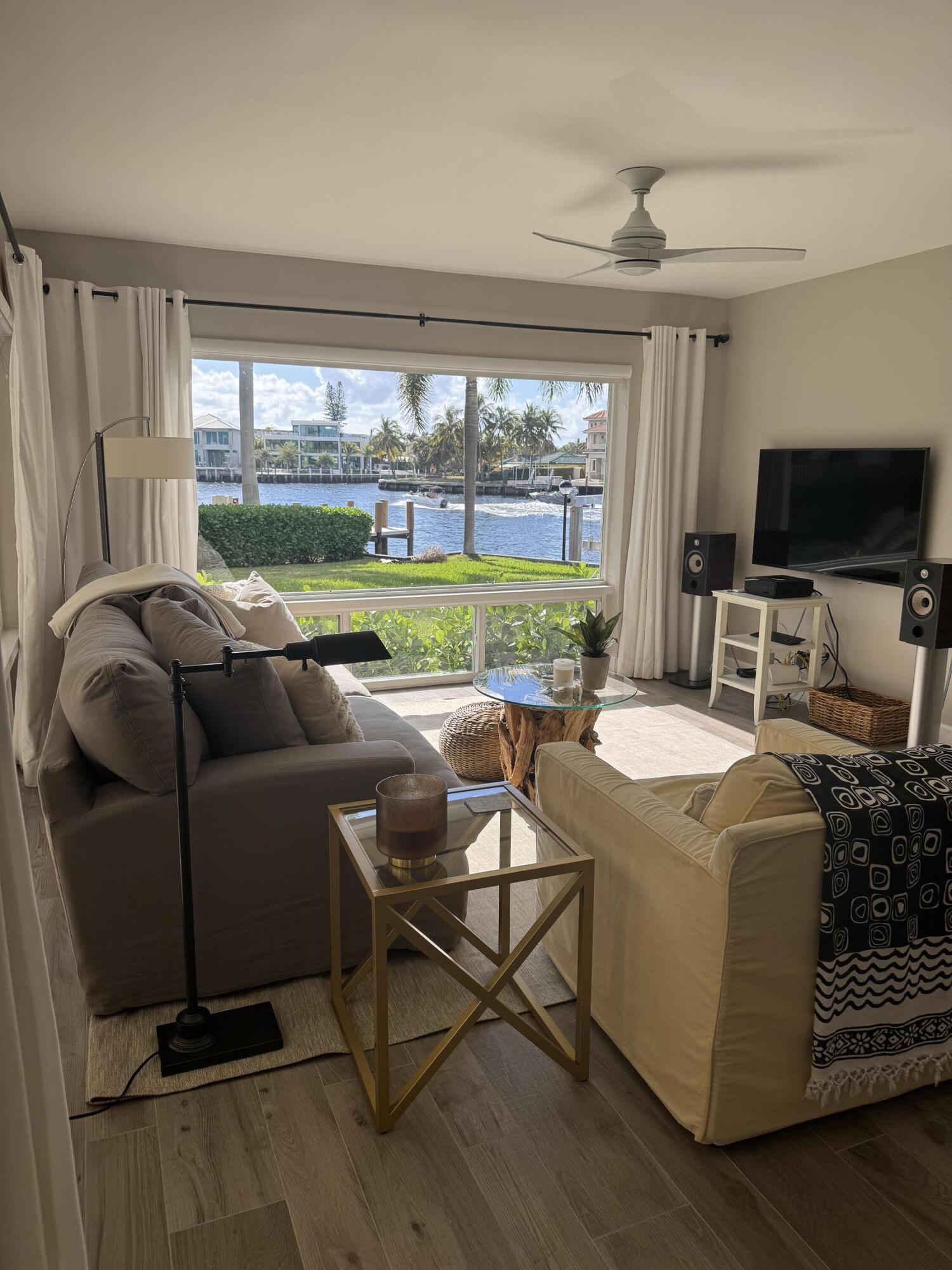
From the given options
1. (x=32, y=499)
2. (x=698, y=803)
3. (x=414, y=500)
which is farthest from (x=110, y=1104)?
(x=414, y=500)

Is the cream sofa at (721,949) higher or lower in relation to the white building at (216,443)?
lower

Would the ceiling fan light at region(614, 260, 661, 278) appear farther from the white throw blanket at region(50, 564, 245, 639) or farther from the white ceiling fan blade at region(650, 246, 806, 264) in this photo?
the white throw blanket at region(50, 564, 245, 639)

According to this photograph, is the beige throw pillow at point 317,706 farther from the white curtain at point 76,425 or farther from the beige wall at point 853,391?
the beige wall at point 853,391

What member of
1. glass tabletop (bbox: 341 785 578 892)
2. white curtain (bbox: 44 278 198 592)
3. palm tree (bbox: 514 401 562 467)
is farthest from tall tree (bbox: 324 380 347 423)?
glass tabletop (bbox: 341 785 578 892)

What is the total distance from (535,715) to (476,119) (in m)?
2.18

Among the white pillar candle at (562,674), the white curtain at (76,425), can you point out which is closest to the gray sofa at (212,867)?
the white pillar candle at (562,674)

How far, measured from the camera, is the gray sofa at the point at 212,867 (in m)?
2.18

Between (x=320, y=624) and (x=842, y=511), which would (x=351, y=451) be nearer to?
(x=320, y=624)

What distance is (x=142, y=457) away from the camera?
3945 millimetres

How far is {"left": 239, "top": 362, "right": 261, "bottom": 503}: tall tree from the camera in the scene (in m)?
5.07

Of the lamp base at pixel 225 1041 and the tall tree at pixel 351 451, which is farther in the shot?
the tall tree at pixel 351 451

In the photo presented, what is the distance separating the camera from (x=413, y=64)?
2.49 meters

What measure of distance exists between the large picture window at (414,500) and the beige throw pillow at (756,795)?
363 centimetres

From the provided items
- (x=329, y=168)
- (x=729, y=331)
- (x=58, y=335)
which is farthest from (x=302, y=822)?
(x=729, y=331)
